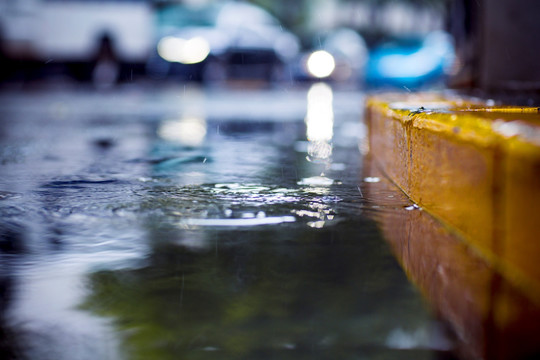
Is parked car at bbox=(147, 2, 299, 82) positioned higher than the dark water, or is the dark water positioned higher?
parked car at bbox=(147, 2, 299, 82)

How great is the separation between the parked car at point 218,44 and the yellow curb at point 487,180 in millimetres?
12279

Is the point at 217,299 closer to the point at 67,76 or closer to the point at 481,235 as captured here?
the point at 481,235

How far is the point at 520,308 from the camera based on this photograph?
158 centimetres

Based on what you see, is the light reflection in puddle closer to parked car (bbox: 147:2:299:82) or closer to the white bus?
the white bus

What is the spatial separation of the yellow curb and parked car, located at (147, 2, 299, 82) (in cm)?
1228

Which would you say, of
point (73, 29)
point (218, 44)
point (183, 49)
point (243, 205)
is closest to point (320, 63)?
point (218, 44)

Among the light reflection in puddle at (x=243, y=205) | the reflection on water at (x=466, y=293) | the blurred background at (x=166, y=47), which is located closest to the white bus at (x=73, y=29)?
the blurred background at (x=166, y=47)

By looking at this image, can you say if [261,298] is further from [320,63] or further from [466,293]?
[320,63]

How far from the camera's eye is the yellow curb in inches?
63.2

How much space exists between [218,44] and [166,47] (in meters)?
1.09

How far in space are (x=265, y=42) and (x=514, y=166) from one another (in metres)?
14.1

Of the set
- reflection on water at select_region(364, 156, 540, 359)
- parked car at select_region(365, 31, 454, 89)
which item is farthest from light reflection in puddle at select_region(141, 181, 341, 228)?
parked car at select_region(365, 31, 454, 89)

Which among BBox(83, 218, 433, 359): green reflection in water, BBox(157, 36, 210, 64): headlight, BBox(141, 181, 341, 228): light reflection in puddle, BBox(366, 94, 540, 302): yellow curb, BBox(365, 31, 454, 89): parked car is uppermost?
BBox(157, 36, 210, 64): headlight

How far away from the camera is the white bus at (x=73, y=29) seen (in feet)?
45.1
